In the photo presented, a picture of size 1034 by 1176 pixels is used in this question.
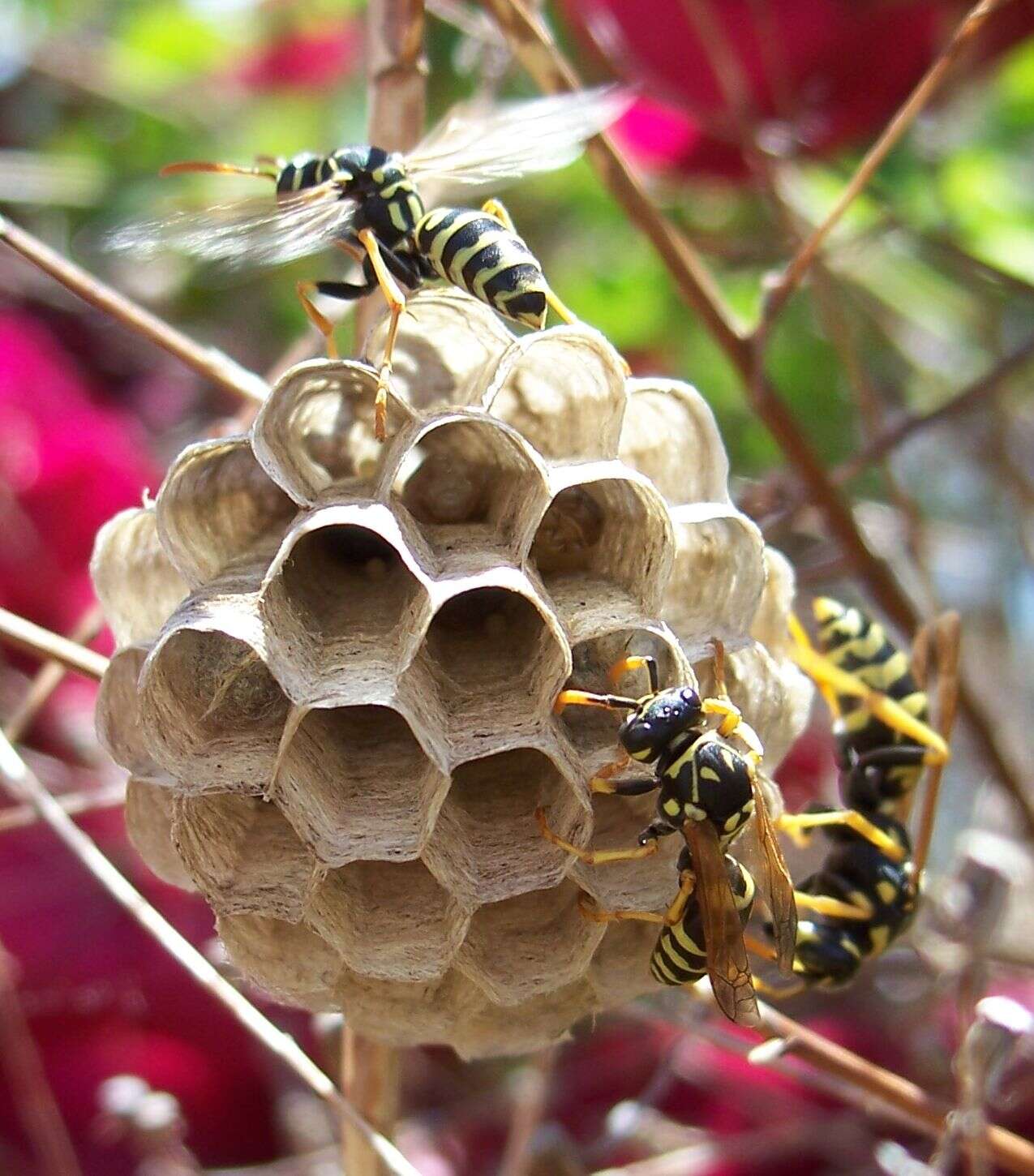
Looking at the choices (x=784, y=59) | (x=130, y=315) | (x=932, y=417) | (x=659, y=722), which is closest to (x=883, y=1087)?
(x=659, y=722)

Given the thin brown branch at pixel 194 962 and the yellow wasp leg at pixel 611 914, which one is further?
the thin brown branch at pixel 194 962

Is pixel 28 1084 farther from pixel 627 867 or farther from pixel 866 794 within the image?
pixel 866 794

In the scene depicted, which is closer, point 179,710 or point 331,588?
point 179,710

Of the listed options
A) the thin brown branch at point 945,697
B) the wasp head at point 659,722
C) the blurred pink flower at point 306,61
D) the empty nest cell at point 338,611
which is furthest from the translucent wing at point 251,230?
the blurred pink flower at point 306,61

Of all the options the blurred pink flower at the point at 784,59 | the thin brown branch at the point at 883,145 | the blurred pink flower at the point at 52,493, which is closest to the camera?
the thin brown branch at the point at 883,145

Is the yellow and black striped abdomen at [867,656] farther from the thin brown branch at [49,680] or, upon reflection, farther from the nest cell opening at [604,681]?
the thin brown branch at [49,680]

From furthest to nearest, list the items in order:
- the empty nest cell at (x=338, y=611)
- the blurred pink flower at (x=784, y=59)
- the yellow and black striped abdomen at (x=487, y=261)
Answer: the blurred pink flower at (x=784, y=59) → the yellow and black striped abdomen at (x=487, y=261) → the empty nest cell at (x=338, y=611)

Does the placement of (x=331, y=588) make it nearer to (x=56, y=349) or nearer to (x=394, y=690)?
(x=394, y=690)

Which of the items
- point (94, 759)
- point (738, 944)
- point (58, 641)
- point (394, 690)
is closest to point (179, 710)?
point (394, 690)
